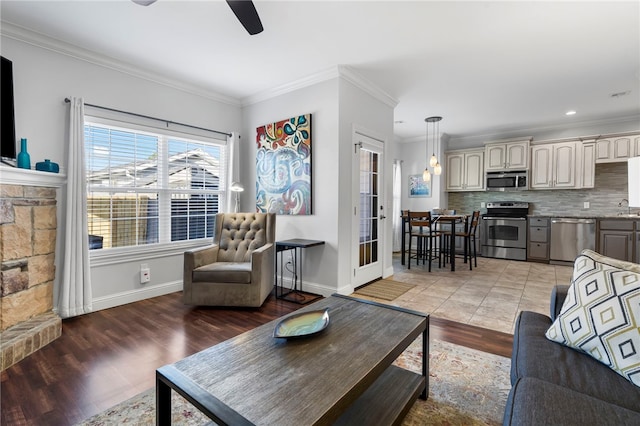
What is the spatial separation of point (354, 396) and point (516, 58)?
3.64 metres

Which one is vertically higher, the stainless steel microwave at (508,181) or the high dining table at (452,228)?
the stainless steel microwave at (508,181)

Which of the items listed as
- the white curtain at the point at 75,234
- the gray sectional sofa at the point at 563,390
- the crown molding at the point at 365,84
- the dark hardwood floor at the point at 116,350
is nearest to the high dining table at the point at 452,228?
the crown molding at the point at 365,84

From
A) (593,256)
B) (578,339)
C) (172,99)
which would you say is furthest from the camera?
(172,99)

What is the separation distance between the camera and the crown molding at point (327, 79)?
334 centimetres

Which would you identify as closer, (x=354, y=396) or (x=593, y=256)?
(x=354, y=396)

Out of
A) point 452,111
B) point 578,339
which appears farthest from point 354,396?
point 452,111

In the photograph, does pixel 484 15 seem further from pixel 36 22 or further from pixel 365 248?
pixel 36 22

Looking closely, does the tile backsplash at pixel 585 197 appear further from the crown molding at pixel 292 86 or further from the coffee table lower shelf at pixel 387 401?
the coffee table lower shelf at pixel 387 401

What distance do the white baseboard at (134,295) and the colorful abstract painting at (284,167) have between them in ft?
4.77

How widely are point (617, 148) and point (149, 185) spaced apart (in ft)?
23.6

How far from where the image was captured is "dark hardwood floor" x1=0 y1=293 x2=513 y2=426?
1.61 metres

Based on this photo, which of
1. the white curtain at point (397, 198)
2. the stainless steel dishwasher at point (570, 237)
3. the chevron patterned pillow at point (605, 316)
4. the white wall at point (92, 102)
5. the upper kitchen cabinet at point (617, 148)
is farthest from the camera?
the white curtain at point (397, 198)

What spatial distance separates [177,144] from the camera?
12.2 feet

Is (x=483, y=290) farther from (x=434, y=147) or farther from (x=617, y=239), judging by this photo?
(x=434, y=147)
